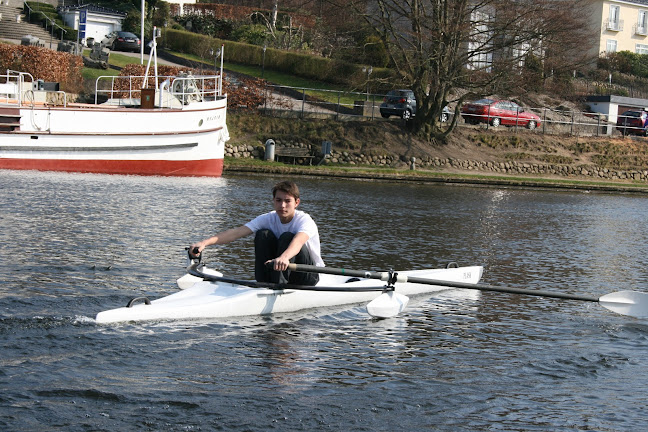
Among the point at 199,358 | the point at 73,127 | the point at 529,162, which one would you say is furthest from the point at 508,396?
the point at 529,162

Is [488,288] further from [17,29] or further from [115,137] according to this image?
[17,29]

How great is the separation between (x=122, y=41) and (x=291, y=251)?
44.8 metres

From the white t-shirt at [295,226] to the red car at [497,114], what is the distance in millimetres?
34882

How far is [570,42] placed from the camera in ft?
126

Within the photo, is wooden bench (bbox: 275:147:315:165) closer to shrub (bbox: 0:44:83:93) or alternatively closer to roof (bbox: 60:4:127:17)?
shrub (bbox: 0:44:83:93)

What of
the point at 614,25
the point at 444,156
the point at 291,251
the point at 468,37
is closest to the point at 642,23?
the point at 614,25

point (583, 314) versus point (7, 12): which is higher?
point (7, 12)

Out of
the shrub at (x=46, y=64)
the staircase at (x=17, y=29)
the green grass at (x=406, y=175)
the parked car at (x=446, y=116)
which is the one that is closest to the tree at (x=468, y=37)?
the parked car at (x=446, y=116)

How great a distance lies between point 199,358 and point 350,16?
3151 centimetres

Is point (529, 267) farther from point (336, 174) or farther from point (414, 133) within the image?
point (414, 133)

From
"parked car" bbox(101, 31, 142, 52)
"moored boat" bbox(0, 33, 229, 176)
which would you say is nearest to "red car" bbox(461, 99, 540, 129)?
"moored boat" bbox(0, 33, 229, 176)

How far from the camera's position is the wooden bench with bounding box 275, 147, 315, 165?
36.8 meters

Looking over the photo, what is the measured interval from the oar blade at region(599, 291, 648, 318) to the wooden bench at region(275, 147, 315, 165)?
26.4 metres

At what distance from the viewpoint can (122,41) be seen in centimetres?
5147
